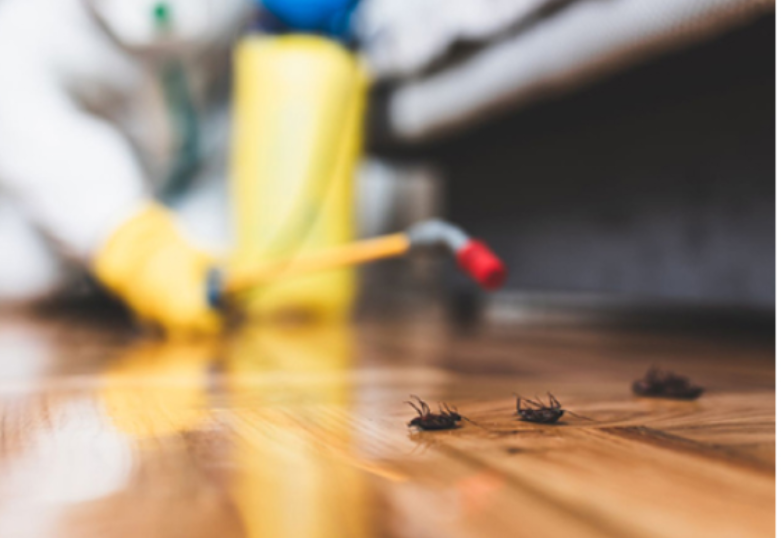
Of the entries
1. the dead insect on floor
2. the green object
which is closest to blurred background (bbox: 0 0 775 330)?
the green object

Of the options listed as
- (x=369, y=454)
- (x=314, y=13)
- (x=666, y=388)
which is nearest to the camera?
(x=369, y=454)

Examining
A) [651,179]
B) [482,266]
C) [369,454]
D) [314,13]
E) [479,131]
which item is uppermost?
[314,13]

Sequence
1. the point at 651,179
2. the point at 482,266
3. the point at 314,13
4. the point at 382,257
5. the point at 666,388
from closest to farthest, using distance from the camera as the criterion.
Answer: the point at 666,388 → the point at 482,266 → the point at 382,257 → the point at 651,179 → the point at 314,13

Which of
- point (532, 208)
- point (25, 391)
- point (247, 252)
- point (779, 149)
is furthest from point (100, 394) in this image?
point (532, 208)

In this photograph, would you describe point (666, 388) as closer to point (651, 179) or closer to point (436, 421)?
point (436, 421)

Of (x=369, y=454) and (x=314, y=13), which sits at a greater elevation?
(x=314, y=13)

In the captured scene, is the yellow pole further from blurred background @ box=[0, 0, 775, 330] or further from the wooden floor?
the wooden floor

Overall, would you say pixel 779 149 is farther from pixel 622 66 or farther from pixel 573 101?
pixel 573 101

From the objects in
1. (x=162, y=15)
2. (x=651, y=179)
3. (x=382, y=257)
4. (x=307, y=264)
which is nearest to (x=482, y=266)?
(x=382, y=257)
